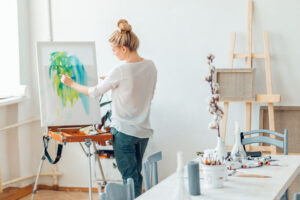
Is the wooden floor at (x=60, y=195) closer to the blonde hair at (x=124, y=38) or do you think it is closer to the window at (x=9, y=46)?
the window at (x=9, y=46)

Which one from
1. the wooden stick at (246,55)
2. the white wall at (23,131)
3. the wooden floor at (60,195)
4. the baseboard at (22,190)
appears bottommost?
the wooden floor at (60,195)

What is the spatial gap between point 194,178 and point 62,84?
2098mm

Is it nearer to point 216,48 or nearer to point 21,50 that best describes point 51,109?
point 21,50

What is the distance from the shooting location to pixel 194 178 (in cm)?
230

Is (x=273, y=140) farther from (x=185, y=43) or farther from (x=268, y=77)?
(x=185, y=43)

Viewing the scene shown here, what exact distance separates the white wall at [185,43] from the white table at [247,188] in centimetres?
175

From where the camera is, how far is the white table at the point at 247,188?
89.7 inches

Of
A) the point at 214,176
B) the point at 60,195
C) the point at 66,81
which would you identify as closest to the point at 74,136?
the point at 66,81

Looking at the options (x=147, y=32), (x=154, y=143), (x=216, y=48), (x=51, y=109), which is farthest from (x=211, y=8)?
(x=51, y=109)

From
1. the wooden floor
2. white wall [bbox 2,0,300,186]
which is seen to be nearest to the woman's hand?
white wall [bbox 2,0,300,186]

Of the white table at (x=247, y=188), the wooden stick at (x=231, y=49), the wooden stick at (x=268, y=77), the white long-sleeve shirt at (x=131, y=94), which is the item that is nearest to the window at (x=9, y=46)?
the white long-sleeve shirt at (x=131, y=94)

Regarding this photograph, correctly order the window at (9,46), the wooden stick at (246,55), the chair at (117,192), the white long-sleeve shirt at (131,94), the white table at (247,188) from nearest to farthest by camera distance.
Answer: the chair at (117,192) → the white table at (247,188) → the white long-sleeve shirt at (131,94) → the wooden stick at (246,55) → the window at (9,46)

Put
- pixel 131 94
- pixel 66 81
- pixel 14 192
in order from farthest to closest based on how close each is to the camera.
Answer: pixel 14 192 < pixel 66 81 < pixel 131 94

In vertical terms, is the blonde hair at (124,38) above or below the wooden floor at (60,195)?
above
